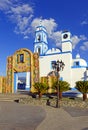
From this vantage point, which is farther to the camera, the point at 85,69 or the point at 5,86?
the point at 85,69

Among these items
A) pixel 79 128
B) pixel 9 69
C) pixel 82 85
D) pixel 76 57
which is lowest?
pixel 79 128

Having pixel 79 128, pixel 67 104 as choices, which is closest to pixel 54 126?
pixel 79 128

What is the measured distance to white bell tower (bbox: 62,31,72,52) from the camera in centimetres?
3603

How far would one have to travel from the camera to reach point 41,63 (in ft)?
127

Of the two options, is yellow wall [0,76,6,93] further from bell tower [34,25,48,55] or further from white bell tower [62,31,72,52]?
white bell tower [62,31,72,52]

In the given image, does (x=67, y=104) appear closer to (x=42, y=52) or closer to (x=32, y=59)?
(x=32, y=59)

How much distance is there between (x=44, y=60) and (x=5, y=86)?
982 cm

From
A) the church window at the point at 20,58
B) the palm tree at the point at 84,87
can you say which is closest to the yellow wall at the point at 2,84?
the church window at the point at 20,58

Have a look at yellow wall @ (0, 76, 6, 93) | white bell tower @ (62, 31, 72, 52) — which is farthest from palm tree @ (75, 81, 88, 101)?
white bell tower @ (62, 31, 72, 52)

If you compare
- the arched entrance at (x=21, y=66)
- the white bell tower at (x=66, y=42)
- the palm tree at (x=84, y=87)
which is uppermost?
the white bell tower at (x=66, y=42)

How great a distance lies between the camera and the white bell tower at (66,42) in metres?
36.0

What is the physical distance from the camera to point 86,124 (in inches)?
405

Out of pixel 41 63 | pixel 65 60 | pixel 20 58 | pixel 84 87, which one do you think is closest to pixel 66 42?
pixel 65 60

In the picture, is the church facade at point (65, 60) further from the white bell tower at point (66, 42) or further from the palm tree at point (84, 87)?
the palm tree at point (84, 87)
